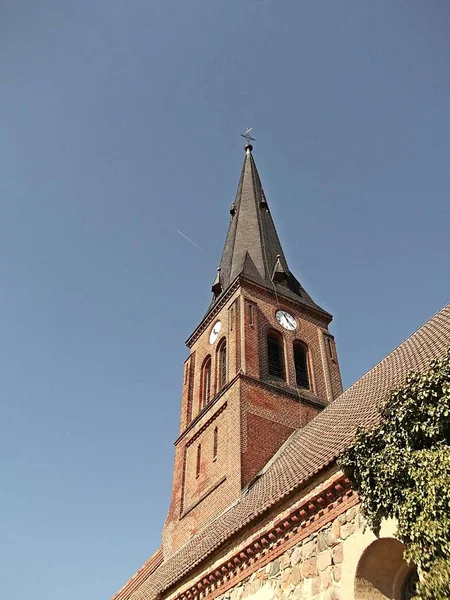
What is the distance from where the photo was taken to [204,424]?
780 inches

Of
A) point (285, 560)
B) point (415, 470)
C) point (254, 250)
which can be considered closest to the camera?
point (415, 470)

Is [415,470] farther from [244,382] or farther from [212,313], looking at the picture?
[212,313]

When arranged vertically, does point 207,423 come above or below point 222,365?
below

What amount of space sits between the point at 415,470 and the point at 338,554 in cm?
201

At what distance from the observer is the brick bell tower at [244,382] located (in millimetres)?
17359

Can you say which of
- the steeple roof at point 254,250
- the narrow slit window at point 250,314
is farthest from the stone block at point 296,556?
the steeple roof at point 254,250

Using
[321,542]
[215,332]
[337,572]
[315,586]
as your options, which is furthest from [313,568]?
[215,332]

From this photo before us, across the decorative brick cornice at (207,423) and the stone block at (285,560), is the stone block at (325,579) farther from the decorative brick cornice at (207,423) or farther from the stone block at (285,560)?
the decorative brick cornice at (207,423)

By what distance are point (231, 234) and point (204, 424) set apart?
42.5 ft

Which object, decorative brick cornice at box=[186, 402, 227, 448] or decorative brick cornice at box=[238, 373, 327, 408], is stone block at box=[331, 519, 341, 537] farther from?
decorative brick cornice at box=[186, 402, 227, 448]

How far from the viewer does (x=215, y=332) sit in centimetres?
2312

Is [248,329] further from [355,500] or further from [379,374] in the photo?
[355,500]

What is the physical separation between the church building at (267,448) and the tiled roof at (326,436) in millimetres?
50

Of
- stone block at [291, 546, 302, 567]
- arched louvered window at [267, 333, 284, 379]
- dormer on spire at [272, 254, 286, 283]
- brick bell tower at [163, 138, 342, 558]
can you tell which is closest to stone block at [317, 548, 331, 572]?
stone block at [291, 546, 302, 567]
